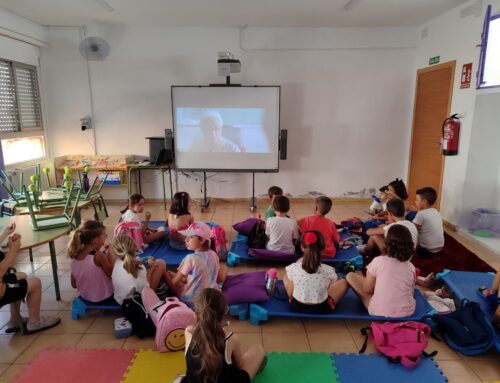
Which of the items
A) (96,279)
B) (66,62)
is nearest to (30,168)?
(66,62)

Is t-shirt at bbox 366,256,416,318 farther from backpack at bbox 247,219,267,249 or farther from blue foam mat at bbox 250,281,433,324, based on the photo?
backpack at bbox 247,219,267,249

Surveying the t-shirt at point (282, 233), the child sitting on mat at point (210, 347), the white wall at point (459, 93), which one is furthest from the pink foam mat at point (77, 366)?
the white wall at point (459, 93)

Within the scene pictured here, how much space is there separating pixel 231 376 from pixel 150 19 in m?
5.20

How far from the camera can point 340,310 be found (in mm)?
2762

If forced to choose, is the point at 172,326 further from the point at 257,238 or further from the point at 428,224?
the point at 428,224

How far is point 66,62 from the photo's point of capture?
597cm

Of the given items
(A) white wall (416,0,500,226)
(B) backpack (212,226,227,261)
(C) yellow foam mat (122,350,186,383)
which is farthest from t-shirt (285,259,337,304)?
(A) white wall (416,0,500,226)

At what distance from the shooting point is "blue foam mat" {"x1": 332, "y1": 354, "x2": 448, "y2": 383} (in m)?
2.18

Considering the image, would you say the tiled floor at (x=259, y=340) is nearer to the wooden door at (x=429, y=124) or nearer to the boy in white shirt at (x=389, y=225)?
the boy in white shirt at (x=389, y=225)

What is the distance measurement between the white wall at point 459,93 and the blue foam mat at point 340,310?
2461mm

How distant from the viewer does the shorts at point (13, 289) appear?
2.45 meters

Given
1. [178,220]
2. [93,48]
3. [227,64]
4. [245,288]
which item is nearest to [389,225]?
[245,288]

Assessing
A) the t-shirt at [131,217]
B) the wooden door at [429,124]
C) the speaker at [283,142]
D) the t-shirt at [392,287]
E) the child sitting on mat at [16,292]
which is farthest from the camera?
the speaker at [283,142]

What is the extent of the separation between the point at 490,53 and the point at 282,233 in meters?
3.18
